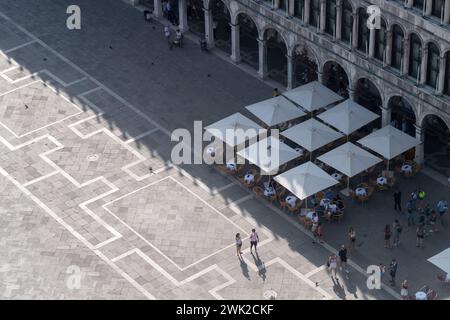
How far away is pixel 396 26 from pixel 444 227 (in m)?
15.4

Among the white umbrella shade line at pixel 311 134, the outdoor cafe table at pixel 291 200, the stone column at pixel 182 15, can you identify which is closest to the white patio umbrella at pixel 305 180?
the outdoor cafe table at pixel 291 200

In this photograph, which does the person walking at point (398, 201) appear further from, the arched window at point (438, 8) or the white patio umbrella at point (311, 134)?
the arched window at point (438, 8)

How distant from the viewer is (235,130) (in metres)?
109

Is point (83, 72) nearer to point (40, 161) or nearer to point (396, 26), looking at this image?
point (40, 161)

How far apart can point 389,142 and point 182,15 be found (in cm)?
2981

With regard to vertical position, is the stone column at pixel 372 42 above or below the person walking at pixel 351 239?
above

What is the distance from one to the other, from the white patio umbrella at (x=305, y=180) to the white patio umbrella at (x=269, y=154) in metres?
1.70

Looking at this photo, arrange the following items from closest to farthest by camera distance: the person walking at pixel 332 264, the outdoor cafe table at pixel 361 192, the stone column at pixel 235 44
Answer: the person walking at pixel 332 264, the outdoor cafe table at pixel 361 192, the stone column at pixel 235 44

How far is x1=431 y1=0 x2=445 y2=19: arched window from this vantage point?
327 ft

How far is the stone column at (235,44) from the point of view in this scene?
12044cm

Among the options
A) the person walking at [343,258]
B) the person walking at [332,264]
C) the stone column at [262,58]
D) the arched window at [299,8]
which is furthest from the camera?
the stone column at [262,58]

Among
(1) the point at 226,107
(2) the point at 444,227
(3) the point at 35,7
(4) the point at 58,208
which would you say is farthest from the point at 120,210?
(3) the point at 35,7

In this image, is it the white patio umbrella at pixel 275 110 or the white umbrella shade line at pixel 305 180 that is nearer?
the white umbrella shade line at pixel 305 180

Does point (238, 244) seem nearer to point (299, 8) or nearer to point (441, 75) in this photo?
point (441, 75)
